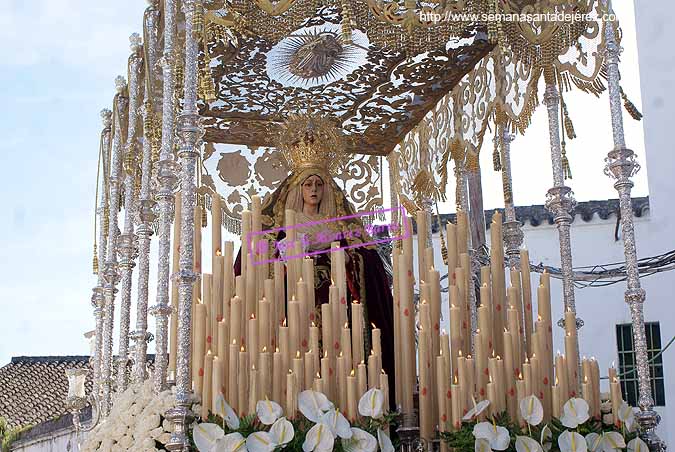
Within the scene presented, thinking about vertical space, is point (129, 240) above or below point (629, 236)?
above

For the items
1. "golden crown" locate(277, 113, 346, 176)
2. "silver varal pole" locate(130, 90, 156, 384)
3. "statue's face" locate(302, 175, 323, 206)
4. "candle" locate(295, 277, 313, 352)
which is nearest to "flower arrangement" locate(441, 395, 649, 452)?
"candle" locate(295, 277, 313, 352)

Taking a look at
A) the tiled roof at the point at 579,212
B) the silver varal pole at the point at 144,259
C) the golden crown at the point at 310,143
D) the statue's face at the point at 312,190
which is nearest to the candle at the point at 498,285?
the statue's face at the point at 312,190

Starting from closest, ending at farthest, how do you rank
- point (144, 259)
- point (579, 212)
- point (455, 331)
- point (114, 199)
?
point (455, 331), point (144, 259), point (114, 199), point (579, 212)

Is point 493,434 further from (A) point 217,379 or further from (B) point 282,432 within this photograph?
(A) point 217,379

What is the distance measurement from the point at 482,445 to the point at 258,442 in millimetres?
934

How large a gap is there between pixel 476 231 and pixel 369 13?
15.3 ft

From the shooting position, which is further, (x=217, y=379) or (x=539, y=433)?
(x=539, y=433)

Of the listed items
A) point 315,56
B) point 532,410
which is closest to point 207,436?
point 532,410

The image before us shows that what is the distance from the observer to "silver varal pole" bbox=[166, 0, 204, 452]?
3762 mm

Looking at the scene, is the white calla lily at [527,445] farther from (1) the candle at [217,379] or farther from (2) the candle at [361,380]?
(1) the candle at [217,379]

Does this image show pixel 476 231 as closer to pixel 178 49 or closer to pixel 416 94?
pixel 416 94

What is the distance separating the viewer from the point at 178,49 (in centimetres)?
488

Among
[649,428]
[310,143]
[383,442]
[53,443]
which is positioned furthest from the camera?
[53,443]

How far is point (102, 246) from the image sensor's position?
22.3 feet
